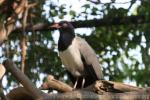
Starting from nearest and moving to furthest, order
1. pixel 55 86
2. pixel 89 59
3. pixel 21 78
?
pixel 21 78 < pixel 55 86 < pixel 89 59

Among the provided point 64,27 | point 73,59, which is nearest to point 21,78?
point 73,59

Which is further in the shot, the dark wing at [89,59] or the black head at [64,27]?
the black head at [64,27]

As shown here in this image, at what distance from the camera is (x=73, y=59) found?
581cm

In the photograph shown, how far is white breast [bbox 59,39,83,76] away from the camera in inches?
229

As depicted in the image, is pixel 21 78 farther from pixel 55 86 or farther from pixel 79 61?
pixel 79 61

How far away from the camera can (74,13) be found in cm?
745

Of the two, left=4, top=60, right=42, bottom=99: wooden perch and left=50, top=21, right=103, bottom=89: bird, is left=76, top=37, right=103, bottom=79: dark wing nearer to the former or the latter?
left=50, top=21, right=103, bottom=89: bird

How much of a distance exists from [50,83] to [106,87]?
42 cm

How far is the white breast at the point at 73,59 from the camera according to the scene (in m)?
5.81

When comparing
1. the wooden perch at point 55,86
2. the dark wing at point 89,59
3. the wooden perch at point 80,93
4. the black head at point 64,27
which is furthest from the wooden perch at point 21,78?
the black head at point 64,27

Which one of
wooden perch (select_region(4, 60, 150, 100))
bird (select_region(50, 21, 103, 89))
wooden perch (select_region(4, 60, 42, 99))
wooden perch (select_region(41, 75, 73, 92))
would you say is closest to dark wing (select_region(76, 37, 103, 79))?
bird (select_region(50, 21, 103, 89))

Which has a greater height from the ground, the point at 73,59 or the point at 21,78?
the point at 21,78

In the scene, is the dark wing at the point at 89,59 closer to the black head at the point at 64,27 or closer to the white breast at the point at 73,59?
the white breast at the point at 73,59

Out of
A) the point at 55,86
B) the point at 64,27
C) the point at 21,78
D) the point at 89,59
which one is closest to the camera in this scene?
the point at 21,78
